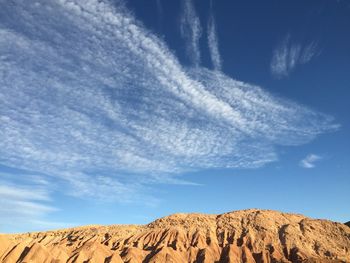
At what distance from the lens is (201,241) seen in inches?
5251

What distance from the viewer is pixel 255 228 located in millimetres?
138000

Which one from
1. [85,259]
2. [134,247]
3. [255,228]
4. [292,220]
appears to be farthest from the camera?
[292,220]

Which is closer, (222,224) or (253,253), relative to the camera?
(253,253)

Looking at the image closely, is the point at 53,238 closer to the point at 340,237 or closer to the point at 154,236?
the point at 154,236

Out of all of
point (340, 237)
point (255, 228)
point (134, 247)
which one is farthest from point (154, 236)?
point (340, 237)

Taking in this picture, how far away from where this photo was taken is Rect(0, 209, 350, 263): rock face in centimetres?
11819

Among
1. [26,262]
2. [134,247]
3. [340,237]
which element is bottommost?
[26,262]

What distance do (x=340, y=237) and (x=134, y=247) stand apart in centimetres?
6581

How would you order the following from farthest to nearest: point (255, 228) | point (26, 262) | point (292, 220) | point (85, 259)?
1. point (292, 220)
2. point (255, 228)
3. point (85, 259)
4. point (26, 262)

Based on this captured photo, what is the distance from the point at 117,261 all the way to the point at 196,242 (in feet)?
90.8

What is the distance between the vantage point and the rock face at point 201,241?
118188mm

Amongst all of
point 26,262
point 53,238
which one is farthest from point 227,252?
point 53,238

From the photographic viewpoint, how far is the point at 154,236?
13925 centimetres

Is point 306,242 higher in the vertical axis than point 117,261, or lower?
higher
